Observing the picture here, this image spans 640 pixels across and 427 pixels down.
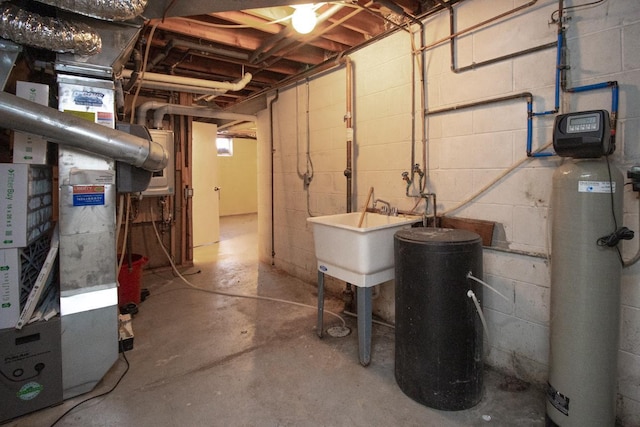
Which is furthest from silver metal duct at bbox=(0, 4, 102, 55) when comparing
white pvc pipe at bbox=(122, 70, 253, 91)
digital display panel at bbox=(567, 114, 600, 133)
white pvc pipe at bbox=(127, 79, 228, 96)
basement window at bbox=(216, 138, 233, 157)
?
basement window at bbox=(216, 138, 233, 157)

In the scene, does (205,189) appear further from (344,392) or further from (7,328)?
(344,392)

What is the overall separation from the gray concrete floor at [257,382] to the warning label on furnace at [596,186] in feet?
3.73

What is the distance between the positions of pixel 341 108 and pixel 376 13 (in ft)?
2.96

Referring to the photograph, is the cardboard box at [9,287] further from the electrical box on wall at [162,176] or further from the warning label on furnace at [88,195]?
the electrical box on wall at [162,176]

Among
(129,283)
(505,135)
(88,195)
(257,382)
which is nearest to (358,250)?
(257,382)

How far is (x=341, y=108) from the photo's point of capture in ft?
10.3

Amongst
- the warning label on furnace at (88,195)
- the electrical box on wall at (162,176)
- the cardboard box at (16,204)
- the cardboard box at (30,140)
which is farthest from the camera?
the electrical box on wall at (162,176)

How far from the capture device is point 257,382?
77.1 inches

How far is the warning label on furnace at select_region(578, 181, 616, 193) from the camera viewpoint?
4.41 ft

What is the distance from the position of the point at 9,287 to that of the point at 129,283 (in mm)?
1400

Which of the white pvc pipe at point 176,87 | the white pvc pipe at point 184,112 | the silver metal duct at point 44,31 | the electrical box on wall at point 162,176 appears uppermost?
the white pvc pipe at point 176,87

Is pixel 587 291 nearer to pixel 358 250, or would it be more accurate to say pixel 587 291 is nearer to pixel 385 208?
pixel 358 250

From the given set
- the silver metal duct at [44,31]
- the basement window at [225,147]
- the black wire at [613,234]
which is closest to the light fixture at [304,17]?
the silver metal duct at [44,31]

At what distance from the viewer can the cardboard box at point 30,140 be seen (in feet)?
5.65
